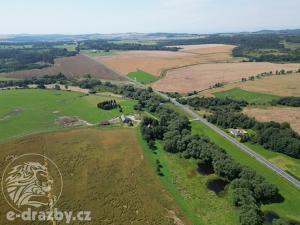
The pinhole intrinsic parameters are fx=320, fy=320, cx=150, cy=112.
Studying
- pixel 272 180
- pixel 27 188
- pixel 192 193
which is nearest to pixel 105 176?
pixel 27 188

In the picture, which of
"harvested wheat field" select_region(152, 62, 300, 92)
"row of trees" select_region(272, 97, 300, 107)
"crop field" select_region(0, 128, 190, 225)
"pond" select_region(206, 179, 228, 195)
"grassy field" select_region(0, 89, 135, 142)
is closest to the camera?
"crop field" select_region(0, 128, 190, 225)

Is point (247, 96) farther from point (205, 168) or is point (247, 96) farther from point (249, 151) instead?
point (205, 168)

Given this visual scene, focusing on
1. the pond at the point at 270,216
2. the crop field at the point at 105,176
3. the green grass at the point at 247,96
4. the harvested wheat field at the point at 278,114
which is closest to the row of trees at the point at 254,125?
the harvested wheat field at the point at 278,114

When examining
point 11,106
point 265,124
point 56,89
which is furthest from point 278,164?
point 56,89

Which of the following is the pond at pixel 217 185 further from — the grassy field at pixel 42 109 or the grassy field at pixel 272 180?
the grassy field at pixel 42 109

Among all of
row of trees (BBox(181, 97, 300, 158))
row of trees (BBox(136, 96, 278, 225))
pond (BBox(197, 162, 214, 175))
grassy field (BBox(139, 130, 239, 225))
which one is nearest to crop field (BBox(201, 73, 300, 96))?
row of trees (BBox(181, 97, 300, 158))

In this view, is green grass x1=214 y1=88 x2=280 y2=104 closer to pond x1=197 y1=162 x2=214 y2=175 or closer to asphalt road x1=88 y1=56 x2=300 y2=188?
asphalt road x1=88 y1=56 x2=300 y2=188
